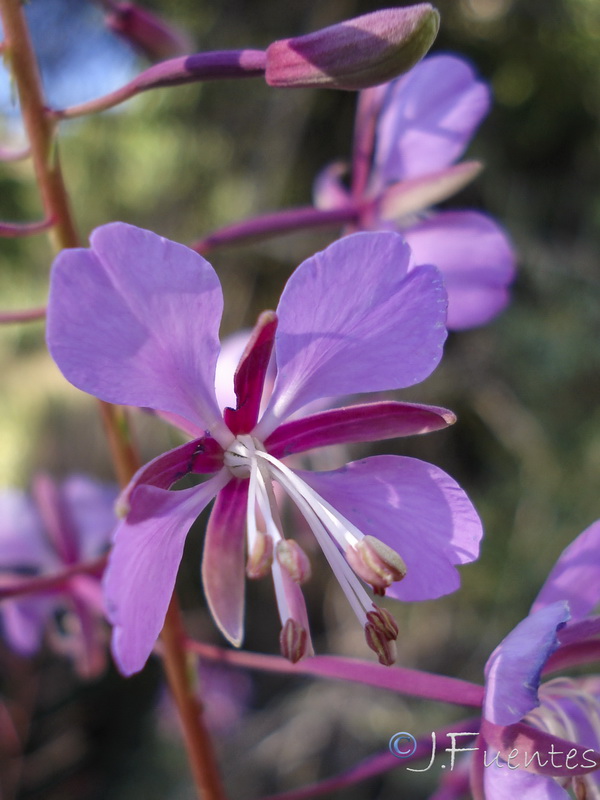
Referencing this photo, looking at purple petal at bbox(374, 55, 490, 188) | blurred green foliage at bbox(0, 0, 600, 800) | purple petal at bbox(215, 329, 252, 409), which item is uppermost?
A: purple petal at bbox(374, 55, 490, 188)

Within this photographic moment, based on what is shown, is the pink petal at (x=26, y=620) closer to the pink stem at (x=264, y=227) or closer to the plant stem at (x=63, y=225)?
the plant stem at (x=63, y=225)

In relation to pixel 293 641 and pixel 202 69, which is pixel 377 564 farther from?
pixel 202 69

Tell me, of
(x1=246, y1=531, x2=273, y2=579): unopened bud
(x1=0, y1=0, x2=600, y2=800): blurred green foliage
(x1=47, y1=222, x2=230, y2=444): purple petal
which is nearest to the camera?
(x1=47, y1=222, x2=230, y2=444): purple petal

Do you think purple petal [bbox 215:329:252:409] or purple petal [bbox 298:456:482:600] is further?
purple petal [bbox 215:329:252:409]

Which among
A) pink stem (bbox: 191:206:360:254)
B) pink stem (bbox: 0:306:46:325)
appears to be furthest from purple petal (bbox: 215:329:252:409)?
pink stem (bbox: 0:306:46:325)

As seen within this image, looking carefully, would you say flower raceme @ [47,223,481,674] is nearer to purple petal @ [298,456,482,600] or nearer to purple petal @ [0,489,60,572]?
purple petal @ [298,456,482,600]

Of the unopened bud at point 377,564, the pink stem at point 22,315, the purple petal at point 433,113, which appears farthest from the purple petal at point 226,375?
the unopened bud at point 377,564

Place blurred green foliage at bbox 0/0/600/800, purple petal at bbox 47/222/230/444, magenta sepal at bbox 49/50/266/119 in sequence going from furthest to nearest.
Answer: blurred green foliage at bbox 0/0/600/800 → magenta sepal at bbox 49/50/266/119 → purple petal at bbox 47/222/230/444

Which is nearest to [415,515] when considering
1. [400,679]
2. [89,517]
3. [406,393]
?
Result: [400,679]

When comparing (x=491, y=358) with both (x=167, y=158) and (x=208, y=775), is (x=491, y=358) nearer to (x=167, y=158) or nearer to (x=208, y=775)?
(x=167, y=158)
